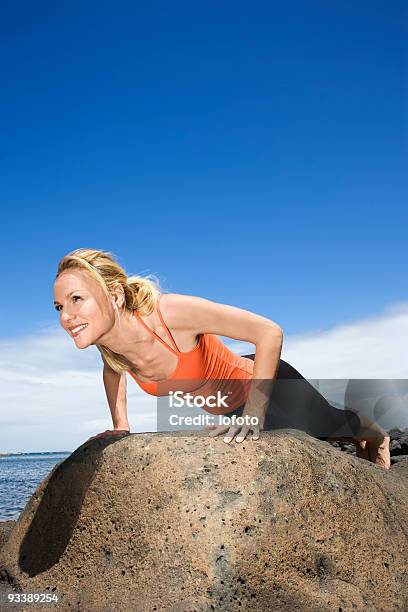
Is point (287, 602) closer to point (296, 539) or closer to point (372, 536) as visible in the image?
point (296, 539)

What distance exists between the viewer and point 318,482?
3.46 m

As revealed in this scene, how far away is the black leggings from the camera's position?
12.9ft

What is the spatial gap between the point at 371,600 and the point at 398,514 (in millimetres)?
768

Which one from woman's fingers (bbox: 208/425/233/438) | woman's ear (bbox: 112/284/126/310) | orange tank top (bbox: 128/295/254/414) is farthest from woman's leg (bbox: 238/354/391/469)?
woman's ear (bbox: 112/284/126/310)

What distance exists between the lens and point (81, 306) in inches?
138

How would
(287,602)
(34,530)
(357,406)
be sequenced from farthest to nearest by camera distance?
1. (357,406)
2. (34,530)
3. (287,602)

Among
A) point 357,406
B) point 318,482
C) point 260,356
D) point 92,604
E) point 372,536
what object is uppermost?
point 260,356

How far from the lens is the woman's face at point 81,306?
138 inches

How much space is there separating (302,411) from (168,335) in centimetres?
108

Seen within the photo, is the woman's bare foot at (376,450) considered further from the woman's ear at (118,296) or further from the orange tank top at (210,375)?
the woman's ear at (118,296)

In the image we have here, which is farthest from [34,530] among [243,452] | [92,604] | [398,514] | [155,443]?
[398,514]

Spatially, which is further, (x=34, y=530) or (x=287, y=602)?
(x=34, y=530)

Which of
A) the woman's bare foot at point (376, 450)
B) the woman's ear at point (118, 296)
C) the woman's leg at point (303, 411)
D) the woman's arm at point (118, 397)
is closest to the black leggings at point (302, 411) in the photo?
the woman's leg at point (303, 411)

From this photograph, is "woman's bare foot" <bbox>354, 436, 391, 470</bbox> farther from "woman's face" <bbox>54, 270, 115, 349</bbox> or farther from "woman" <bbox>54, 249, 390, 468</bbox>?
"woman's face" <bbox>54, 270, 115, 349</bbox>
